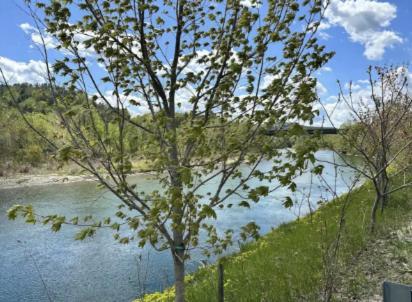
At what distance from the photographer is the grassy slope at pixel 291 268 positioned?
5914 mm

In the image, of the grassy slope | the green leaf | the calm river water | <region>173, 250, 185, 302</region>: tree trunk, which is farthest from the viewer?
the calm river water

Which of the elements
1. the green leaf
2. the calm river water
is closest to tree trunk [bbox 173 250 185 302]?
the green leaf

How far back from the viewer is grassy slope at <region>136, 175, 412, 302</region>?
19.4 feet

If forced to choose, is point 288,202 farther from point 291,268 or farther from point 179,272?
point 291,268

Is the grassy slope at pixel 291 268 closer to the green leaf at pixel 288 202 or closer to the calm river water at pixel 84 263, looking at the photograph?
the calm river water at pixel 84 263

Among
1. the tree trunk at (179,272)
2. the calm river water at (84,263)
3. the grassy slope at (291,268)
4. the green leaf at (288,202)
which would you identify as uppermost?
the green leaf at (288,202)

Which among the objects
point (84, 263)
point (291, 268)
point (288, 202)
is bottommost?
point (84, 263)

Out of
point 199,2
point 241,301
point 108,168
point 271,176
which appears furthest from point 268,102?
point 241,301

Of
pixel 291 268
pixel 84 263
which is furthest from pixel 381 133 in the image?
pixel 84 263

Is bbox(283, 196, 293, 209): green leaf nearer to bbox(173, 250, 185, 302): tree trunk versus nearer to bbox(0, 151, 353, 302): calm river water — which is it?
bbox(173, 250, 185, 302): tree trunk

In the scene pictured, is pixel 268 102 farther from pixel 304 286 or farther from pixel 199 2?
pixel 304 286

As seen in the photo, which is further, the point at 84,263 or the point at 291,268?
the point at 84,263

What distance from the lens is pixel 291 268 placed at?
7039 mm

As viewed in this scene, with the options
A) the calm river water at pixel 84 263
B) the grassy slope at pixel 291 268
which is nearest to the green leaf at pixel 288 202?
the grassy slope at pixel 291 268
